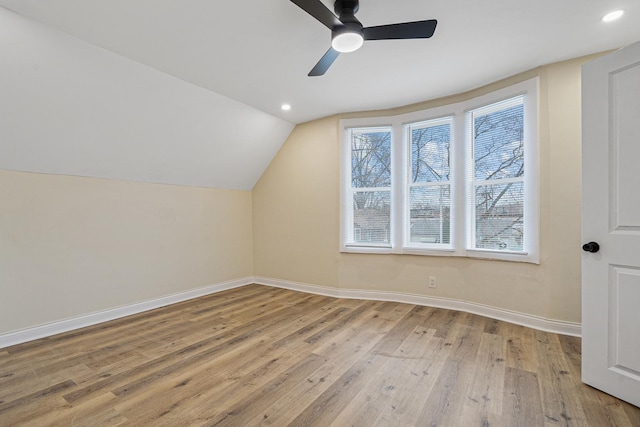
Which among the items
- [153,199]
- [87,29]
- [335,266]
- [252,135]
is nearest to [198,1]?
[87,29]

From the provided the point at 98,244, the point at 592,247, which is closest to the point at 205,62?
the point at 98,244

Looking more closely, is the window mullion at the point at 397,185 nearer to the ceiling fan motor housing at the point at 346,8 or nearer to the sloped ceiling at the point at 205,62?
the sloped ceiling at the point at 205,62

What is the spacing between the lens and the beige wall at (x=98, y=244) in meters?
2.70

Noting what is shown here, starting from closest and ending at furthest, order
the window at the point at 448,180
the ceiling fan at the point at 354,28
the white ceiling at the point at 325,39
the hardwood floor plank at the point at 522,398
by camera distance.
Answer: the hardwood floor plank at the point at 522,398
the ceiling fan at the point at 354,28
the white ceiling at the point at 325,39
the window at the point at 448,180

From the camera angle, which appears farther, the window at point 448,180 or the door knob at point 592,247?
the window at point 448,180

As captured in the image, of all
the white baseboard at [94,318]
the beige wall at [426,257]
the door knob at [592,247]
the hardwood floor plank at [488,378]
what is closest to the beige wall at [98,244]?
the white baseboard at [94,318]

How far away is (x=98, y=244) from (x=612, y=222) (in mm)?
4482

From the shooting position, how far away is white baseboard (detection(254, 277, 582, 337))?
278 centimetres

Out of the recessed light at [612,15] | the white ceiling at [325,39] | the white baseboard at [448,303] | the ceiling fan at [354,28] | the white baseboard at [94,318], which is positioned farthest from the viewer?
the white baseboard at [448,303]

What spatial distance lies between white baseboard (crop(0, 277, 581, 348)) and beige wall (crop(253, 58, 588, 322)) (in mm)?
67

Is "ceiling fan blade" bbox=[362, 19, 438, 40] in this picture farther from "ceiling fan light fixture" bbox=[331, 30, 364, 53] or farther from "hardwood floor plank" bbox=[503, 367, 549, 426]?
"hardwood floor plank" bbox=[503, 367, 549, 426]

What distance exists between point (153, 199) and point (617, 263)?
4.41 m

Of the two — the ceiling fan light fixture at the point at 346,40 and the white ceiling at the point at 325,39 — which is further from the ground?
the white ceiling at the point at 325,39

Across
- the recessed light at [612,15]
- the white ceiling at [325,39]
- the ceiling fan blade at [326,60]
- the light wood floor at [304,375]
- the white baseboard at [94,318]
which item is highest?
the recessed light at [612,15]
